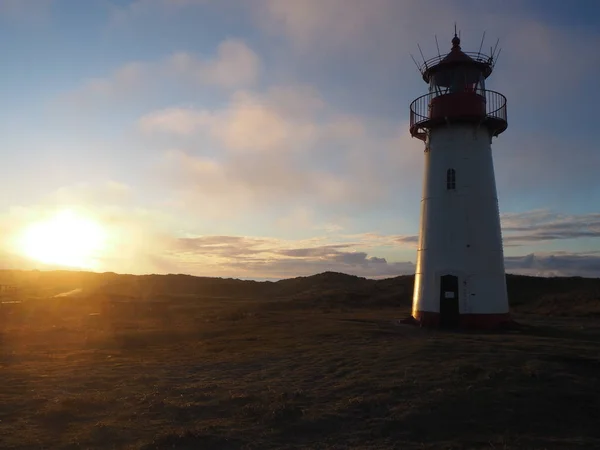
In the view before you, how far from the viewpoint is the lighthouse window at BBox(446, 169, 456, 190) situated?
2189cm

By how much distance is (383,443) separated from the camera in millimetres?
8719

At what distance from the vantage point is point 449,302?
21.3 metres

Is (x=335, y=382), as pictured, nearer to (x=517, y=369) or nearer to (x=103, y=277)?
(x=517, y=369)

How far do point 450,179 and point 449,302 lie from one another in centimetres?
521

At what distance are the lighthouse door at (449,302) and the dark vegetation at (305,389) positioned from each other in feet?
3.79

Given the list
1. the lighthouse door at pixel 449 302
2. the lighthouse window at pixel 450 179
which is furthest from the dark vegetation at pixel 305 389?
the lighthouse window at pixel 450 179

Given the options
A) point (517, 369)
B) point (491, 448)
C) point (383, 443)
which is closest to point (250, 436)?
point (383, 443)

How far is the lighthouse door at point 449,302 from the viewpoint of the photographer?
21188 millimetres

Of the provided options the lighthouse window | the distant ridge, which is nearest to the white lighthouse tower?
the lighthouse window

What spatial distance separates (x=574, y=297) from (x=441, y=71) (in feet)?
89.6

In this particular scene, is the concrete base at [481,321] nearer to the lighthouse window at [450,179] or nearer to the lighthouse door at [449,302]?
the lighthouse door at [449,302]

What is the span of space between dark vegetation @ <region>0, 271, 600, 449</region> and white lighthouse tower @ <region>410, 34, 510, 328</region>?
1420 millimetres

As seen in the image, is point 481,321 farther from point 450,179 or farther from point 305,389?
point 305,389

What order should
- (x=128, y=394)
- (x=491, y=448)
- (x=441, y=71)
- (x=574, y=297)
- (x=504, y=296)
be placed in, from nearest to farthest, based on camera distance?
(x=491, y=448) → (x=128, y=394) → (x=504, y=296) → (x=441, y=71) → (x=574, y=297)
